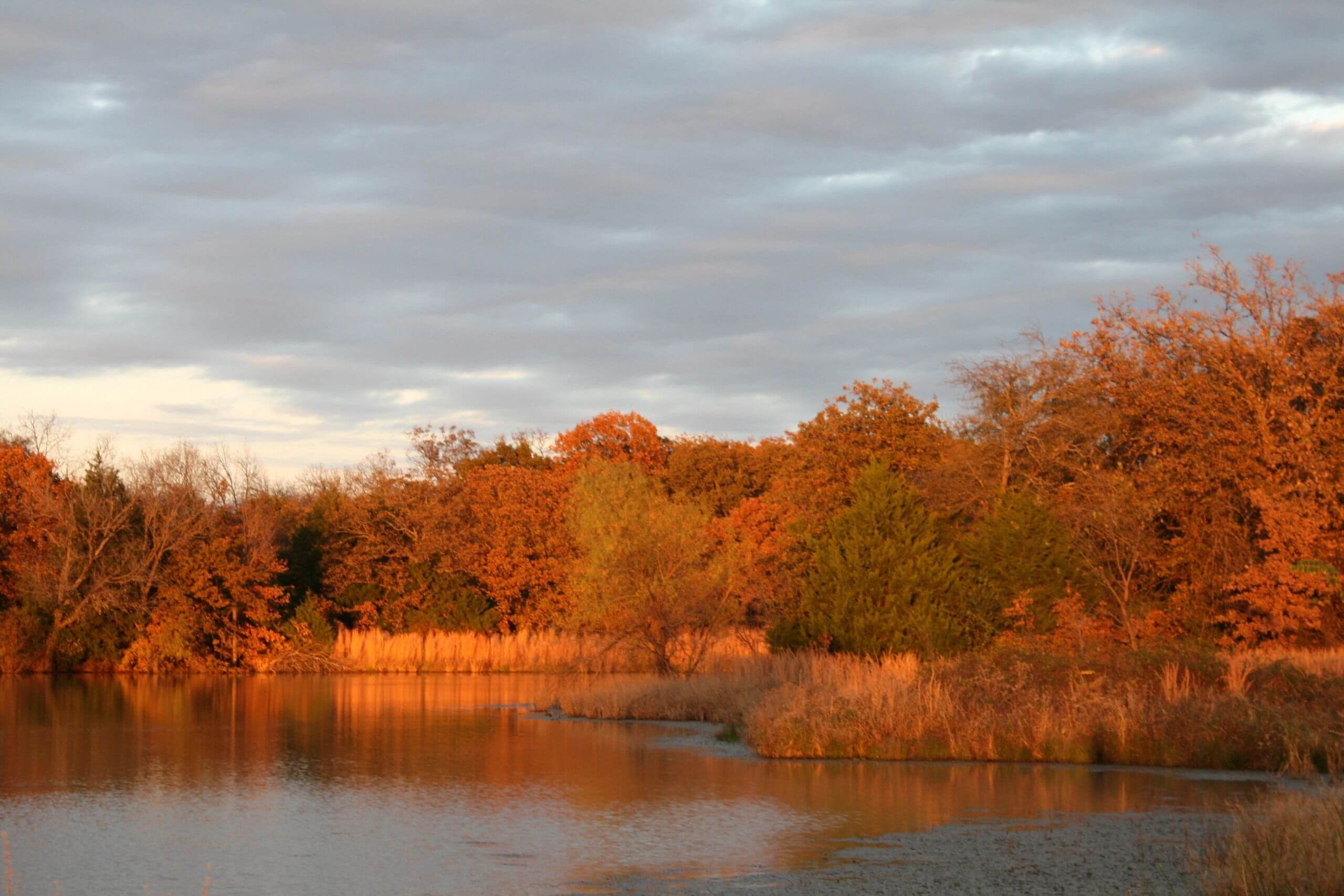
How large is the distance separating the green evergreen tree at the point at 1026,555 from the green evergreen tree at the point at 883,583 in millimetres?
5022

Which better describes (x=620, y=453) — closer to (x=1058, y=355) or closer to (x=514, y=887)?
(x=1058, y=355)

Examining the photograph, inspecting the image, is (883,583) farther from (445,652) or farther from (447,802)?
(445,652)

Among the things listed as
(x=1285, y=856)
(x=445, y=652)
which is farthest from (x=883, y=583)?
Result: (x=445, y=652)

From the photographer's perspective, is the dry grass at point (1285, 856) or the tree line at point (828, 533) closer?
the dry grass at point (1285, 856)

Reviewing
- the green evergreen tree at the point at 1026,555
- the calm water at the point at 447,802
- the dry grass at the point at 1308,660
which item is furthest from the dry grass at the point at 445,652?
the dry grass at the point at 1308,660

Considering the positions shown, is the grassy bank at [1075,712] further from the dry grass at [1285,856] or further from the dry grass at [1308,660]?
the dry grass at [1285,856]

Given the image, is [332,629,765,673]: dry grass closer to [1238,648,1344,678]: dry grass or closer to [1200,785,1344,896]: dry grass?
[1238,648,1344,678]: dry grass

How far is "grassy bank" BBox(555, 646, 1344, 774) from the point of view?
65.9 feet

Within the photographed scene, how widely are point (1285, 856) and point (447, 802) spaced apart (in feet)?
31.7

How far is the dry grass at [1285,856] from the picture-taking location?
380 inches

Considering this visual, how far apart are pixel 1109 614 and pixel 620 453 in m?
34.2

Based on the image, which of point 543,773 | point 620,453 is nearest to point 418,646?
point 620,453

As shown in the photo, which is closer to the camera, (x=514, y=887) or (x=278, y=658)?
(x=514, y=887)

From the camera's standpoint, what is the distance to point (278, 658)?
1932 inches
